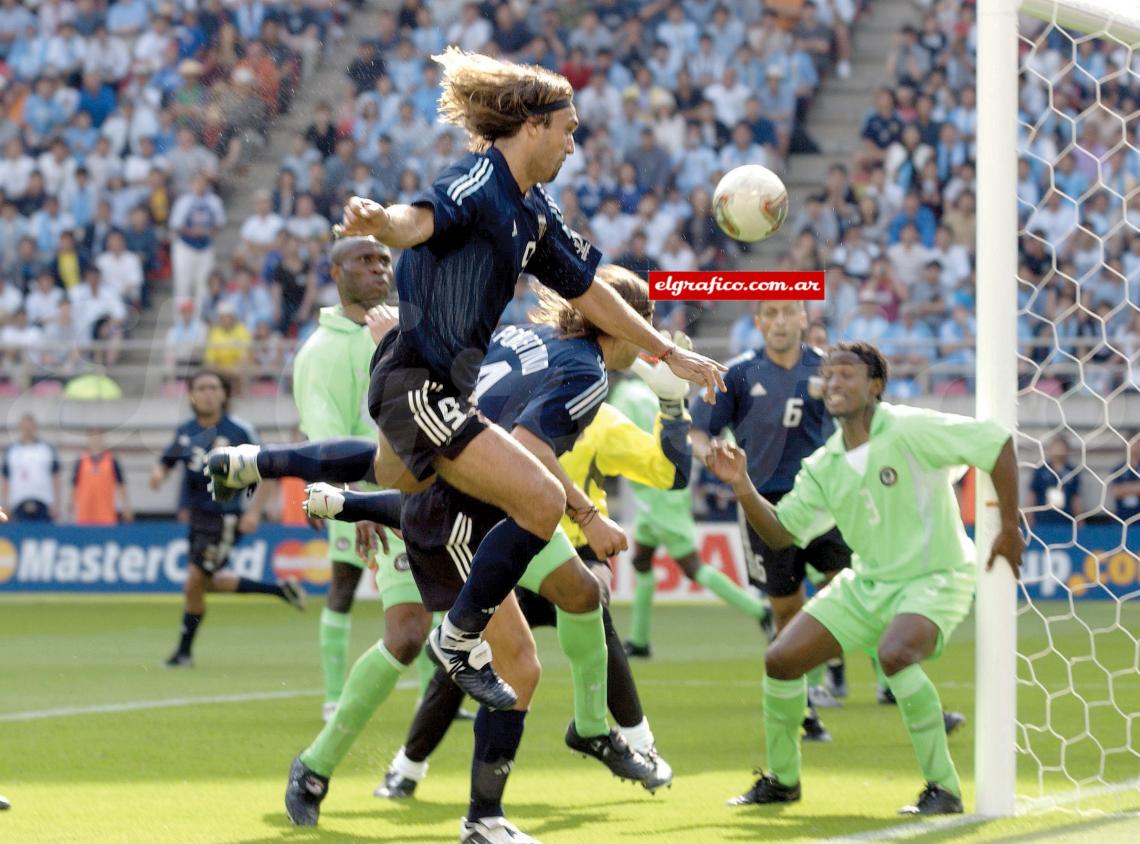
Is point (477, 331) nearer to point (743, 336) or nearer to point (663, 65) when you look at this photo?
point (743, 336)

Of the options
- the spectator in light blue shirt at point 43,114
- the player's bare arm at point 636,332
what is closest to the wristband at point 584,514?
the player's bare arm at point 636,332

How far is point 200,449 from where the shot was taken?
1248cm

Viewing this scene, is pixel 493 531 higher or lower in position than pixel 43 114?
lower

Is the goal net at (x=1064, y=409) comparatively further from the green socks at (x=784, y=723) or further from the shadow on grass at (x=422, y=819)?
the shadow on grass at (x=422, y=819)

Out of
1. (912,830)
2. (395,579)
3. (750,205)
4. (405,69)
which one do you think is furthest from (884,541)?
(405,69)

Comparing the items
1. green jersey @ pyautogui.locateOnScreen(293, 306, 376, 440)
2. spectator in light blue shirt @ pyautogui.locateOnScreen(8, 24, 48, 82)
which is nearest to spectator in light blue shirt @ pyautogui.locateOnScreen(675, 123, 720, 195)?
green jersey @ pyautogui.locateOnScreen(293, 306, 376, 440)

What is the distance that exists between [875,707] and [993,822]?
3568 millimetres

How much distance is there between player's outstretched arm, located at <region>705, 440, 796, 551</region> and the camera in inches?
237

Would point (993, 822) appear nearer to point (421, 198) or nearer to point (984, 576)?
point (984, 576)

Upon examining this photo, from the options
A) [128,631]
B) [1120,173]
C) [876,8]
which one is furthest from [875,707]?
[876,8]

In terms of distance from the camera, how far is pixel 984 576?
579cm

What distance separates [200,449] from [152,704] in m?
3.43

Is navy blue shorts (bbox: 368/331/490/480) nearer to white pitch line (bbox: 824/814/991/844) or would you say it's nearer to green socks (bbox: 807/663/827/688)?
white pitch line (bbox: 824/814/991/844)

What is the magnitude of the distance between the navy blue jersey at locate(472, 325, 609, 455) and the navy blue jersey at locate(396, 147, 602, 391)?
1.59 feet
